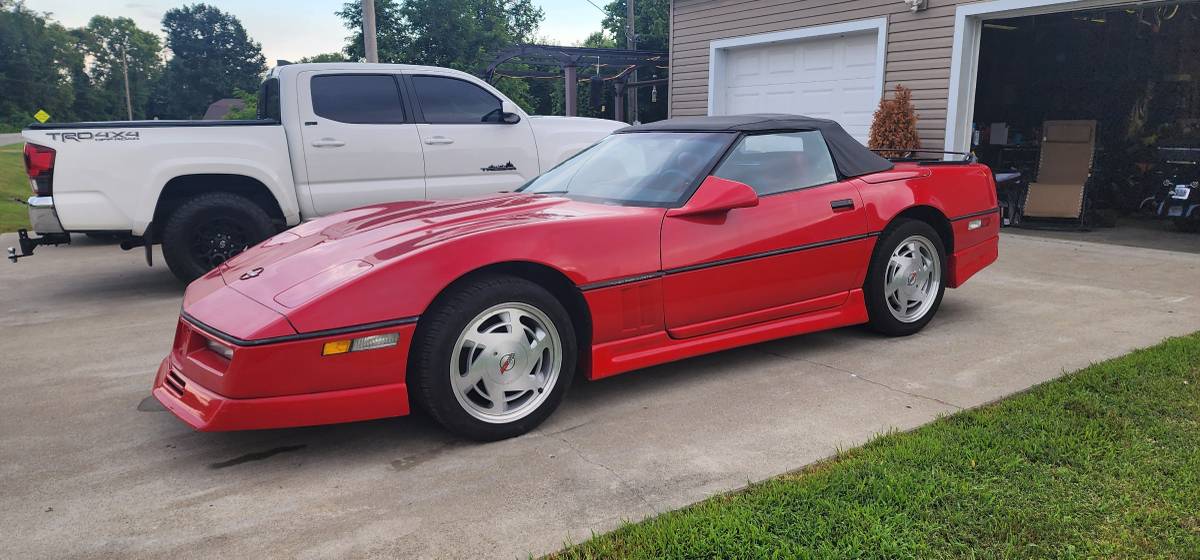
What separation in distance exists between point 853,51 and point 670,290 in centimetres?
852

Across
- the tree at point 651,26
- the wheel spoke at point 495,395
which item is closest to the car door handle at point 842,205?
the wheel spoke at point 495,395

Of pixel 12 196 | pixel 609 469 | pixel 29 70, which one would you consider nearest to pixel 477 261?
pixel 609 469

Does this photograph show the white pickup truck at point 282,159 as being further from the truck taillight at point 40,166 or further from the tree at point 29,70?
the tree at point 29,70

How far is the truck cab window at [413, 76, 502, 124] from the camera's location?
6.94 metres

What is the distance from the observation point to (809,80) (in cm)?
1145

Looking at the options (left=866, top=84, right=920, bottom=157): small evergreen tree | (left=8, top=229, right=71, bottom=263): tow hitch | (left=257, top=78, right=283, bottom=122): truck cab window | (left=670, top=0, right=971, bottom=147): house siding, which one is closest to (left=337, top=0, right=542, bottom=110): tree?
(left=670, top=0, right=971, bottom=147): house siding

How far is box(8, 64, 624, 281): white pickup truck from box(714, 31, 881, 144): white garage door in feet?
16.9

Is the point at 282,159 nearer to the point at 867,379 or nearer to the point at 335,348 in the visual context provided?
the point at 335,348

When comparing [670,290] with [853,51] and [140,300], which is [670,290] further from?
[853,51]

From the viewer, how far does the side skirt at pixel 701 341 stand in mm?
3475

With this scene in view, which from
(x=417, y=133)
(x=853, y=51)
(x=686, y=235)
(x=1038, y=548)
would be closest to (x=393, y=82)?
(x=417, y=133)

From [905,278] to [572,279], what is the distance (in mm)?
2261

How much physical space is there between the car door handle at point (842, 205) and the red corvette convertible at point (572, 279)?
0.11 feet

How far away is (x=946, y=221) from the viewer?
187 inches
